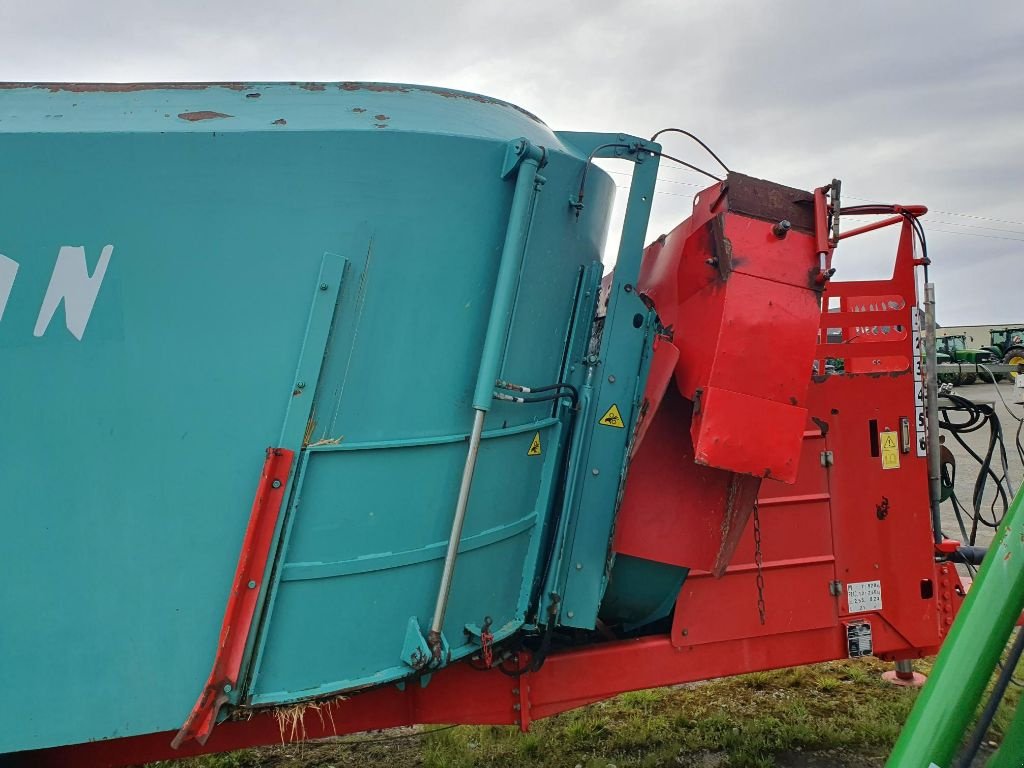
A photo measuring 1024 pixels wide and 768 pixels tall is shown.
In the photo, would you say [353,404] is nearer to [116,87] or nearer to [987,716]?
[116,87]

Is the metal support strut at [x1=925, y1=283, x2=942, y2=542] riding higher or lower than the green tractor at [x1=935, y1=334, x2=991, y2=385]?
lower

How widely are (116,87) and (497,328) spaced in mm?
1256

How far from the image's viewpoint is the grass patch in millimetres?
3420

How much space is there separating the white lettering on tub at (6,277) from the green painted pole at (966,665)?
2.03 metres

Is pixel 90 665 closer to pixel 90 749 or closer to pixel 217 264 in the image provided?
pixel 90 749

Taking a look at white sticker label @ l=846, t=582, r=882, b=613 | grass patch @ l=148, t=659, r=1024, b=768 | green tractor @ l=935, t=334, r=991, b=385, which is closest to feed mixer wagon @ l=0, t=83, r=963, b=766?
white sticker label @ l=846, t=582, r=882, b=613

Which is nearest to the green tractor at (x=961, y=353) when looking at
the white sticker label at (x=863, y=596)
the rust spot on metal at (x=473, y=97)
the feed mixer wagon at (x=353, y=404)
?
the white sticker label at (x=863, y=596)

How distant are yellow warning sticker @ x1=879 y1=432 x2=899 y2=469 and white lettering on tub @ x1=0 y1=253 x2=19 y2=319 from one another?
3120mm

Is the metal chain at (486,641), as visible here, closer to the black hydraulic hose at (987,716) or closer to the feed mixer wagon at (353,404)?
the feed mixer wagon at (353,404)

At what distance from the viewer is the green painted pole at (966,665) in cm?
104

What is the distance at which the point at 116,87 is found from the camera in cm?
190

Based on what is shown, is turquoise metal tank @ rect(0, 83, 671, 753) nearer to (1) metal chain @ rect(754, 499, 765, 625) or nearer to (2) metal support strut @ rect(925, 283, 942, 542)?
(1) metal chain @ rect(754, 499, 765, 625)

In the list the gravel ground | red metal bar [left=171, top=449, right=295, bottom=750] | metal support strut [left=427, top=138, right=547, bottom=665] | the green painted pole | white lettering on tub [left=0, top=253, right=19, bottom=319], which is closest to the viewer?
the green painted pole

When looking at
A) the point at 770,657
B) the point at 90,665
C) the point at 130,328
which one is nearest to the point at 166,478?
the point at 130,328
